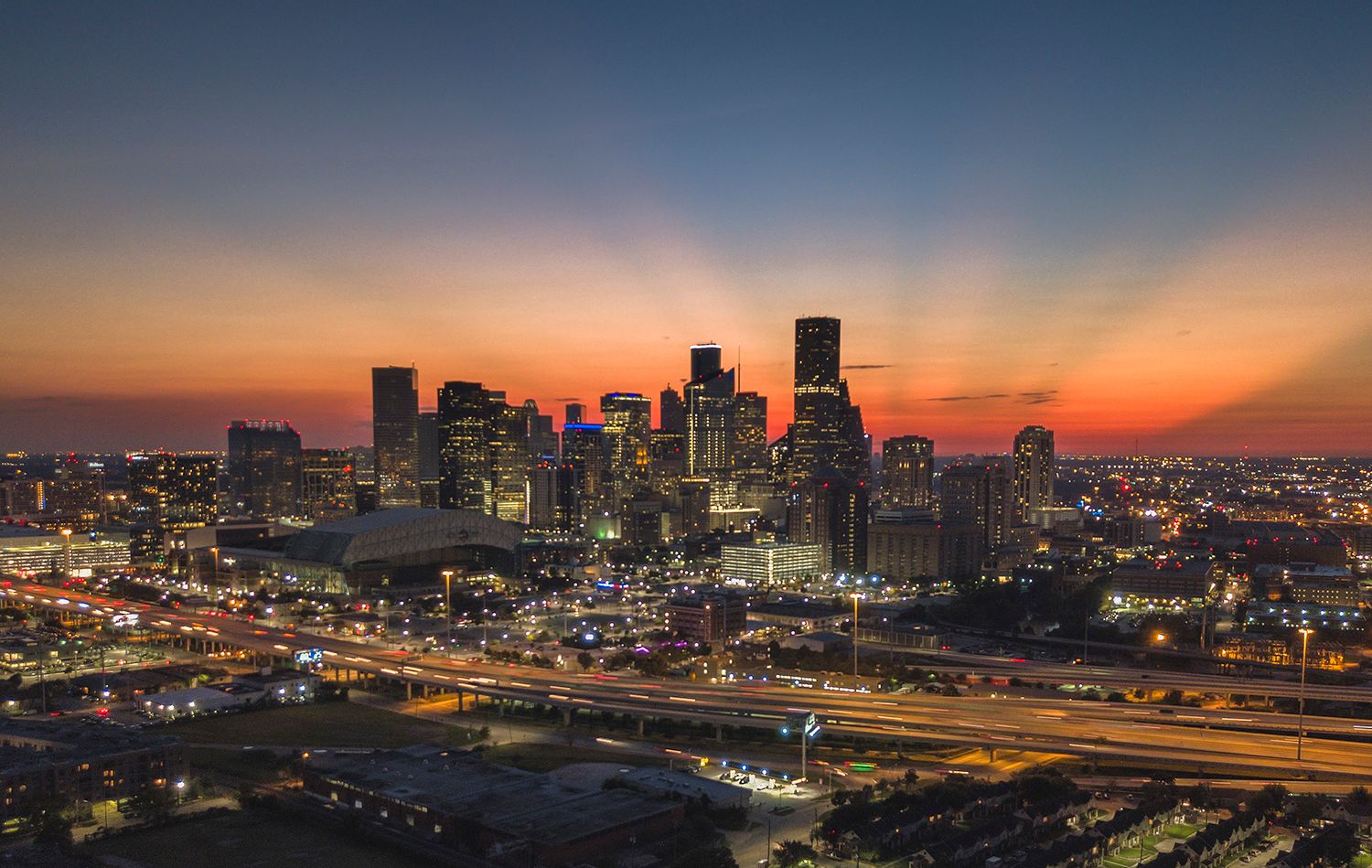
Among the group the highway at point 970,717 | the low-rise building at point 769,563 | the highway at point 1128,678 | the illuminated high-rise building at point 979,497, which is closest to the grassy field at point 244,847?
the highway at point 970,717

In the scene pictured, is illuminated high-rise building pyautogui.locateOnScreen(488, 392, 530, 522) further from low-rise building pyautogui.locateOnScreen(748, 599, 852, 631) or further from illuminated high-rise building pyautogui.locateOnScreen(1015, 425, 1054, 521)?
low-rise building pyautogui.locateOnScreen(748, 599, 852, 631)

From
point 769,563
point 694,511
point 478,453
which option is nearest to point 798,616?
point 769,563

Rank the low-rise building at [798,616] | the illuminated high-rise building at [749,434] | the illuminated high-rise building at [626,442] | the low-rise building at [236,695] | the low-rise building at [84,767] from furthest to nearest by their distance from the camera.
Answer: the illuminated high-rise building at [749,434], the illuminated high-rise building at [626,442], the low-rise building at [798,616], the low-rise building at [236,695], the low-rise building at [84,767]

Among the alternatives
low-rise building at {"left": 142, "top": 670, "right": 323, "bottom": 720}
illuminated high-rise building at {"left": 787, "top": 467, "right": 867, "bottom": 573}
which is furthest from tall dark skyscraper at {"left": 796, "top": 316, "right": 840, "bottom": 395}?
low-rise building at {"left": 142, "top": 670, "right": 323, "bottom": 720}

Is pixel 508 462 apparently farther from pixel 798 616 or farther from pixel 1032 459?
pixel 798 616

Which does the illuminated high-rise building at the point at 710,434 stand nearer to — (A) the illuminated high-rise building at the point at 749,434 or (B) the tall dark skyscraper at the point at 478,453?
(A) the illuminated high-rise building at the point at 749,434

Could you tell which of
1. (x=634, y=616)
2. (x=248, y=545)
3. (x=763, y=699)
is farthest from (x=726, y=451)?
(x=763, y=699)
